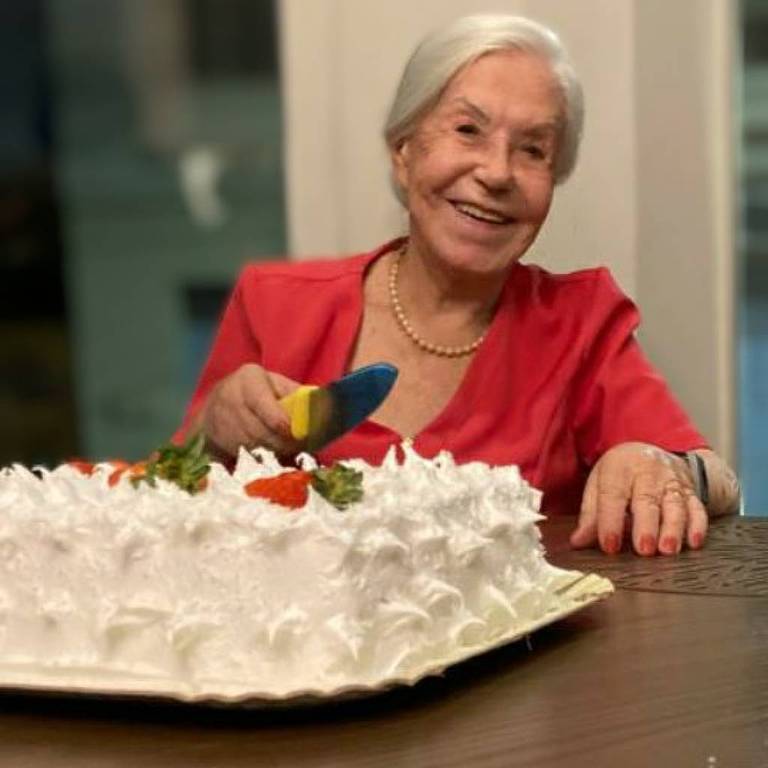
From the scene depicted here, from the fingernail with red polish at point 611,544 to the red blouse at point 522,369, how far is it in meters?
0.30

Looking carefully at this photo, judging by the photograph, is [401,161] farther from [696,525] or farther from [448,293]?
[696,525]

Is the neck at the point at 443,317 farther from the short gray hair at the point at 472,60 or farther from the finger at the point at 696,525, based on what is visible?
the finger at the point at 696,525

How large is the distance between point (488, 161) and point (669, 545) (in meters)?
0.52

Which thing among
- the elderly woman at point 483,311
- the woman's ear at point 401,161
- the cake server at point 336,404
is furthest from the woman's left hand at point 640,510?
the woman's ear at point 401,161

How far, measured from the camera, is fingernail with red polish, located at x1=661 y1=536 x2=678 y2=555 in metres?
1.49

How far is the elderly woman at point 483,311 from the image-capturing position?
1818mm

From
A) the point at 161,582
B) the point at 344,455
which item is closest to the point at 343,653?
the point at 161,582

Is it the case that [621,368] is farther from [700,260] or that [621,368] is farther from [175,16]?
[175,16]

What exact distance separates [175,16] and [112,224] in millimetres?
478

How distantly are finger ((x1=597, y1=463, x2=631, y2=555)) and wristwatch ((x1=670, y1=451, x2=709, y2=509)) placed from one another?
0.14 metres

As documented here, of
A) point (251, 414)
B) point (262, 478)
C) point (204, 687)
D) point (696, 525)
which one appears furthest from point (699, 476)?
point (204, 687)

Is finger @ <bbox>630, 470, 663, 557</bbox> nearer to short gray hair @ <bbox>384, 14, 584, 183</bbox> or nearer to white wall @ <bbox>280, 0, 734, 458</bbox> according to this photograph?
short gray hair @ <bbox>384, 14, 584, 183</bbox>

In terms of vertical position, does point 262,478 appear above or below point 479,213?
below

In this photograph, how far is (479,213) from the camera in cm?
184
